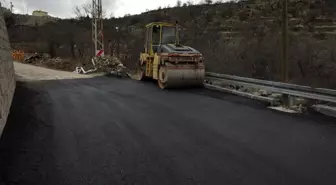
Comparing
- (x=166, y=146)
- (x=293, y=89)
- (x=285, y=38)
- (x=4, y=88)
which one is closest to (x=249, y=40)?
(x=285, y=38)

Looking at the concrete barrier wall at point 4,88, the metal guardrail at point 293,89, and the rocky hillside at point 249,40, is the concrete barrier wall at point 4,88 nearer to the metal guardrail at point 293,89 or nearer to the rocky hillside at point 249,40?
the metal guardrail at point 293,89

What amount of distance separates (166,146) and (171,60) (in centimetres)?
749

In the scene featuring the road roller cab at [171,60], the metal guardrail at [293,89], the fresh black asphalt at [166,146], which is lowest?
the fresh black asphalt at [166,146]

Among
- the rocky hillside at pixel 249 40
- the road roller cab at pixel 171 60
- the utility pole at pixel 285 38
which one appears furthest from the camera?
the rocky hillside at pixel 249 40

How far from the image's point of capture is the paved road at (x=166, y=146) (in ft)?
12.6

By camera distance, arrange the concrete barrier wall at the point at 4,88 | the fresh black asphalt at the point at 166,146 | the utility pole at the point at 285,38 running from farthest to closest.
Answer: the utility pole at the point at 285,38
the concrete barrier wall at the point at 4,88
the fresh black asphalt at the point at 166,146

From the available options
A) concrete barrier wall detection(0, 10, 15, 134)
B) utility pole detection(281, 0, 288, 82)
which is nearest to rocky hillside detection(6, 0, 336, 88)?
utility pole detection(281, 0, 288, 82)

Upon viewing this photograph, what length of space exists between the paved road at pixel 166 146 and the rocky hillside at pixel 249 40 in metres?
9.34

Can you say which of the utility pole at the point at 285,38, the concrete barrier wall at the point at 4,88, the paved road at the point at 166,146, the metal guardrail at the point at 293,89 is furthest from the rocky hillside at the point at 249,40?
the concrete barrier wall at the point at 4,88

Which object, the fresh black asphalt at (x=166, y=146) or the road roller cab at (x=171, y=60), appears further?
the road roller cab at (x=171, y=60)

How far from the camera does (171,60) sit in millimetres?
12125

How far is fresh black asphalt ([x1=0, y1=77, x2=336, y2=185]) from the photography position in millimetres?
3836

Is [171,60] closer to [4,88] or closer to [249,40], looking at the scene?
[4,88]

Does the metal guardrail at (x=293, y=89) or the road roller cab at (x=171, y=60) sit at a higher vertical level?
the road roller cab at (x=171, y=60)
